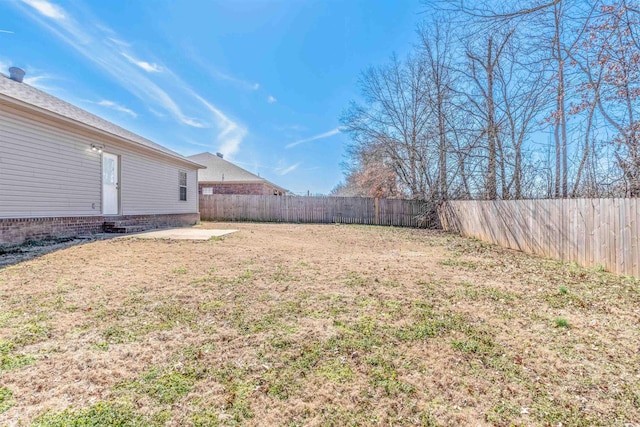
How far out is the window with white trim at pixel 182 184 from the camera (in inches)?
474

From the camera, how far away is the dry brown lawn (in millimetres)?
1556

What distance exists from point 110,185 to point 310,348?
8850 millimetres

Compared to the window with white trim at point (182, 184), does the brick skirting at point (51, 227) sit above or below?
below

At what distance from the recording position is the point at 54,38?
8.38m

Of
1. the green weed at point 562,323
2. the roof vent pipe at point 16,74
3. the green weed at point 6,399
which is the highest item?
the roof vent pipe at point 16,74

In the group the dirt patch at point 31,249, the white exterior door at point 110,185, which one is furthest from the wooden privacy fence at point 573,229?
the white exterior door at point 110,185

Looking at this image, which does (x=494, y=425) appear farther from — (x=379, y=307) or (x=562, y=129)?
(x=562, y=129)

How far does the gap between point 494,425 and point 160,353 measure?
2.14 metres

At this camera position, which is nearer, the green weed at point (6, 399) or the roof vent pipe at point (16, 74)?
the green weed at point (6, 399)

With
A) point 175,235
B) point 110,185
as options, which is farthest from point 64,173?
point 175,235

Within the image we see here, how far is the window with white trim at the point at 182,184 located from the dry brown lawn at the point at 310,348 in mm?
8100

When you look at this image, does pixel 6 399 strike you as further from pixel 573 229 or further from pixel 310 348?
pixel 573 229

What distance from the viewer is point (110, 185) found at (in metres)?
8.38

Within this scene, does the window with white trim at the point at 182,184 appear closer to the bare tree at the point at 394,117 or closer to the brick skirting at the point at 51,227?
the brick skirting at the point at 51,227
